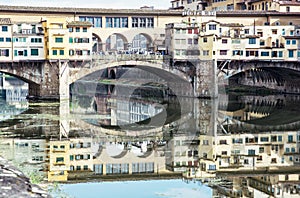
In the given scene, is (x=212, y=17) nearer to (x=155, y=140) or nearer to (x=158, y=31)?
(x=158, y=31)

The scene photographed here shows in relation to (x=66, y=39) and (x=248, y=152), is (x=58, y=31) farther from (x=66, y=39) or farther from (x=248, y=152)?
(x=248, y=152)

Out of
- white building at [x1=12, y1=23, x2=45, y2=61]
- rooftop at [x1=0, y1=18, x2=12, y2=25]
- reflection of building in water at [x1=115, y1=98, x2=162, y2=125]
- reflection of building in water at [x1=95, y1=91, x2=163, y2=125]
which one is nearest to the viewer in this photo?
reflection of building in water at [x1=95, y1=91, x2=163, y2=125]

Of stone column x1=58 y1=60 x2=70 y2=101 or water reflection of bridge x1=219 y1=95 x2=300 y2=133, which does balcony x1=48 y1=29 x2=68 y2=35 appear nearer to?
stone column x1=58 y1=60 x2=70 y2=101

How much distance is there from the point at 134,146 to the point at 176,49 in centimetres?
1793

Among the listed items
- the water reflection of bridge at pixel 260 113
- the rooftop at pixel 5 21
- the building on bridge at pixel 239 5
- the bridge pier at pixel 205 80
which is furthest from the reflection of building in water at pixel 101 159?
the building on bridge at pixel 239 5

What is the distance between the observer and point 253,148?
62.1 ft

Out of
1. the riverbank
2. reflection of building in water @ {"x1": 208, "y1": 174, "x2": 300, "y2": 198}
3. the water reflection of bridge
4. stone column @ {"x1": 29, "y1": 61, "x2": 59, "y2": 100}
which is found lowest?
reflection of building in water @ {"x1": 208, "y1": 174, "x2": 300, "y2": 198}

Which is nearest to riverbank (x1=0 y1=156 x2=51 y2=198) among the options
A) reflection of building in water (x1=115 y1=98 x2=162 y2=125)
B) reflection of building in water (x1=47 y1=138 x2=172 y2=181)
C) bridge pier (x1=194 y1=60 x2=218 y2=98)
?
reflection of building in water (x1=47 y1=138 x2=172 y2=181)

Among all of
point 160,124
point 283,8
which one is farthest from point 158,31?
point 160,124

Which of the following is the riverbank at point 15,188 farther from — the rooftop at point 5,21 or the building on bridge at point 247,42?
the building on bridge at point 247,42

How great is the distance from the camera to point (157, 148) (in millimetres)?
19031

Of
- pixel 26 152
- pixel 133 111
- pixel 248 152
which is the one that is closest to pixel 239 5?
pixel 133 111

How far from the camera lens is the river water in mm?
13359

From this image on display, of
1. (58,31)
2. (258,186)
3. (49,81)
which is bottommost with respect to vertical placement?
(258,186)
